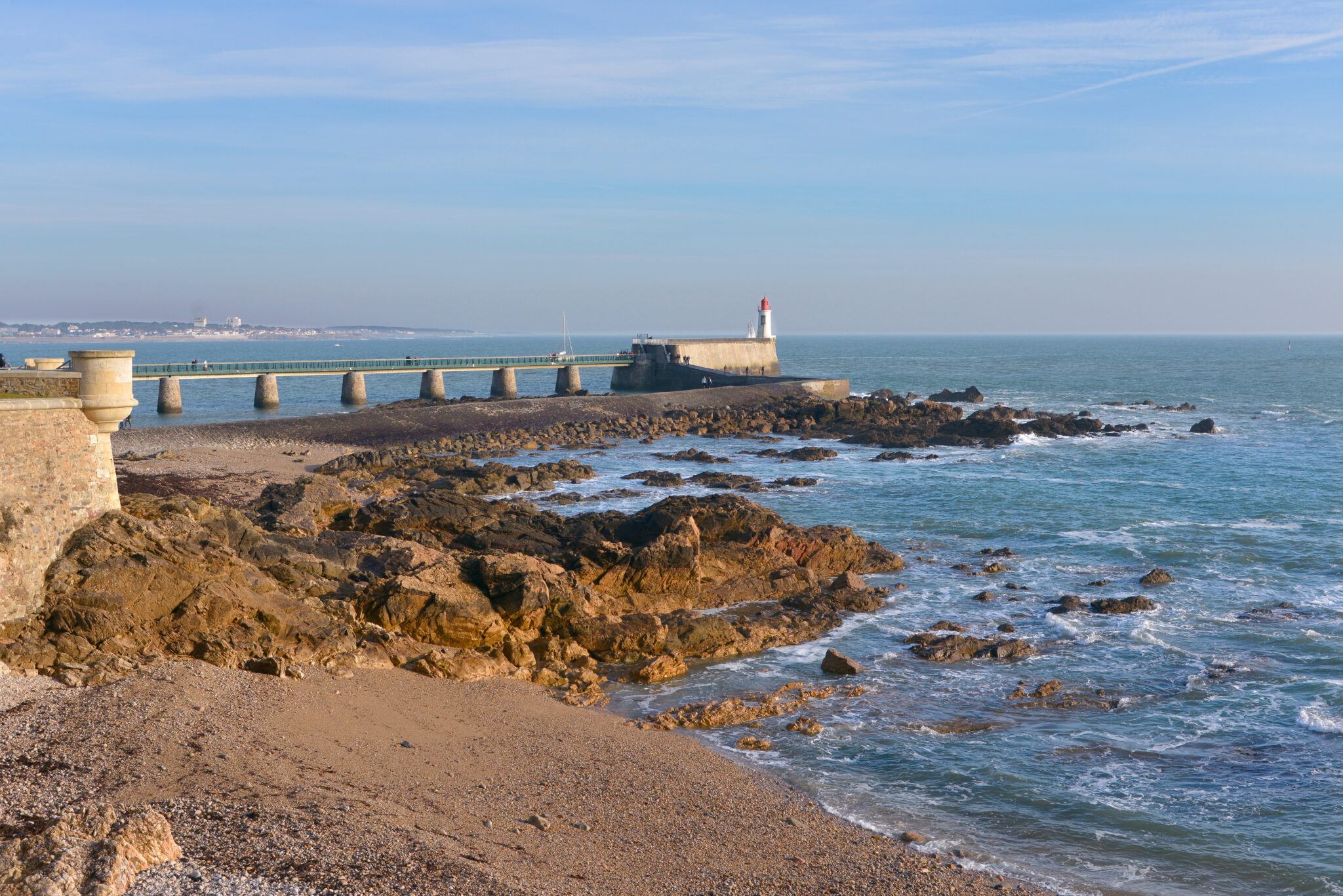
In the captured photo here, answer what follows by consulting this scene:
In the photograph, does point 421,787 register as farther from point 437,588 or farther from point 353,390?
point 353,390

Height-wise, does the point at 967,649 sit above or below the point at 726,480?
below

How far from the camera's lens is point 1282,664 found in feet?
58.5

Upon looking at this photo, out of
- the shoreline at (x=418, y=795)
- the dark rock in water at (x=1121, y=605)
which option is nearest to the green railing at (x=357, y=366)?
the shoreline at (x=418, y=795)

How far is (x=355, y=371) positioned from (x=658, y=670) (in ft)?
190

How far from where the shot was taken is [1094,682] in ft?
55.9

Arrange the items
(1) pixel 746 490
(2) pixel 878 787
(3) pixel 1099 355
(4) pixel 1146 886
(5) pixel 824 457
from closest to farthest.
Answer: (4) pixel 1146 886, (2) pixel 878 787, (1) pixel 746 490, (5) pixel 824 457, (3) pixel 1099 355

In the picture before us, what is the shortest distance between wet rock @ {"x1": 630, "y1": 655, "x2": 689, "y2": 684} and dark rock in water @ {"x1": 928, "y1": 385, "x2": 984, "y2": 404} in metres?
61.2

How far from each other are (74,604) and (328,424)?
3436cm

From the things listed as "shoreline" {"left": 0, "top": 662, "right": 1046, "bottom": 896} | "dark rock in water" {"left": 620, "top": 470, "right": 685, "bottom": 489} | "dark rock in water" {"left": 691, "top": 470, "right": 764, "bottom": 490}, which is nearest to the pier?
"dark rock in water" {"left": 620, "top": 470, "right": 685, "bottom": 489}

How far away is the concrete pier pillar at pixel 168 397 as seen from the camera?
61500 millimetres

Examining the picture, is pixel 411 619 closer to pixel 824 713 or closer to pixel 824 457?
pixel 824 713

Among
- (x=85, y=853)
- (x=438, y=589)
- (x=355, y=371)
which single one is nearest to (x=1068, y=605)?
(x=438, y=589)

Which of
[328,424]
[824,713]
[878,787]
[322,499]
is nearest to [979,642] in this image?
[824,713]

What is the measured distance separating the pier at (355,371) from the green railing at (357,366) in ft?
0.15
